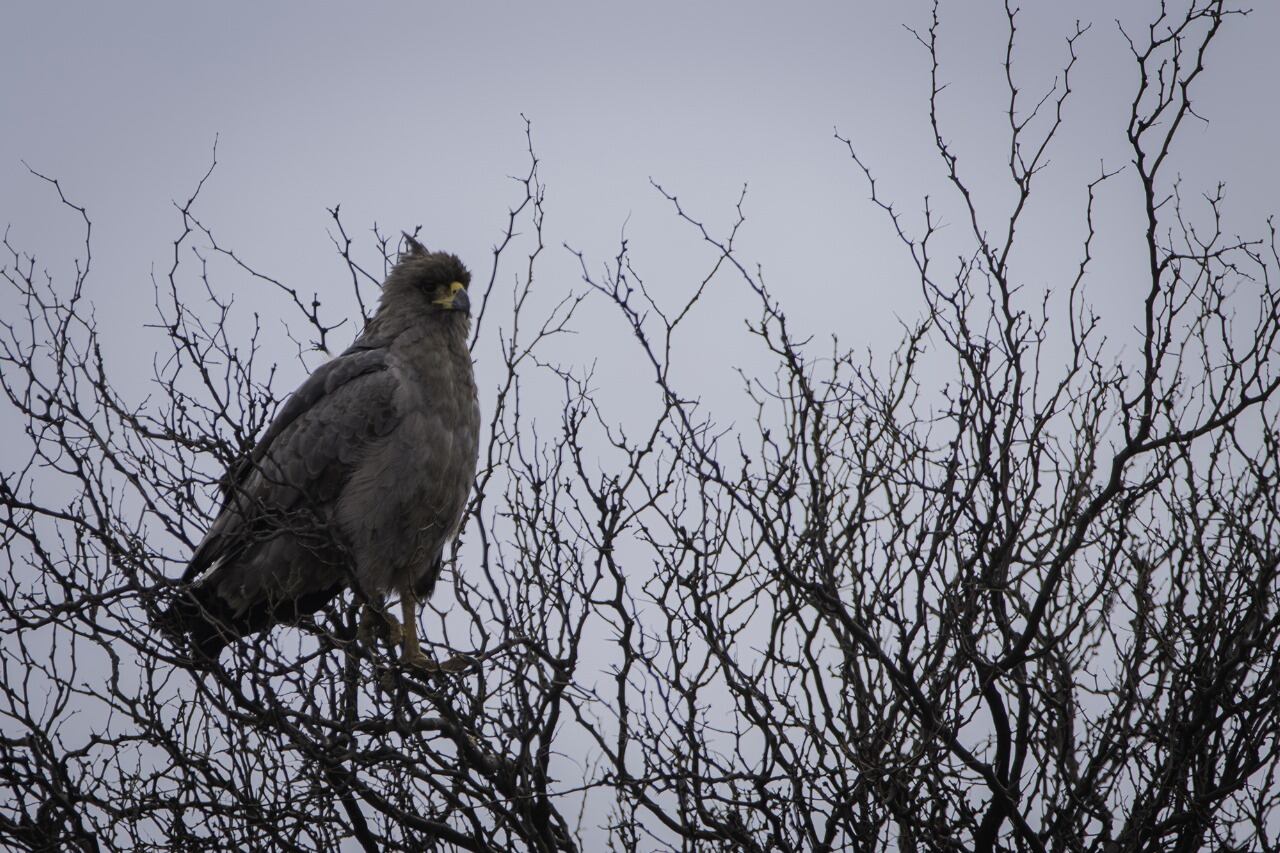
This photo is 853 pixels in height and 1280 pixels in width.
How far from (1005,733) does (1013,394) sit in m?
1.33

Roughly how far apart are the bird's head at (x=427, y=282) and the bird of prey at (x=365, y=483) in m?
0.11

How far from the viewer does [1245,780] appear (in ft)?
15.8

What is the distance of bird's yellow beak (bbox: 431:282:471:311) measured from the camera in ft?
22.2

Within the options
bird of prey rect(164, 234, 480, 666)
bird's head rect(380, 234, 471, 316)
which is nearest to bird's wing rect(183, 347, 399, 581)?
bird of prey rect(164, 234, 480, 666)

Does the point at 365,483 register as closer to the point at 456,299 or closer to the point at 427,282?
the point at 456,299

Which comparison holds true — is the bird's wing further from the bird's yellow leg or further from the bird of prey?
the bird's yellow leg

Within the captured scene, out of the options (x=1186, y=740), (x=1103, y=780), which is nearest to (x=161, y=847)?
(x=1103, y=780)

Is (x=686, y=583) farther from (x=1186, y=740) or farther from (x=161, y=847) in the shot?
(x=161, y=847)

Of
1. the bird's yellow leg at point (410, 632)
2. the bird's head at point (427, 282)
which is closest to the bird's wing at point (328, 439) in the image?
the bird's head at point (427, 282)

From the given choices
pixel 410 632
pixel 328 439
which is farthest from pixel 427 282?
pixel 410 632

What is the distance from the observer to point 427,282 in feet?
23.0

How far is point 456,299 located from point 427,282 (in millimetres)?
331

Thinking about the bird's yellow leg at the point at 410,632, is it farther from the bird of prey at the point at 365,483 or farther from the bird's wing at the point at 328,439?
the bird's wing at the point at 328,439

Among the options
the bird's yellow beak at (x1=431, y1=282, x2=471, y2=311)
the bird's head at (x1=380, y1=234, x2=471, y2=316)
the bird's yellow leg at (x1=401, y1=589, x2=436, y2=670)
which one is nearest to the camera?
the bird's yellow leg at (x1=401, y1=589, x2=436, y2=670)
